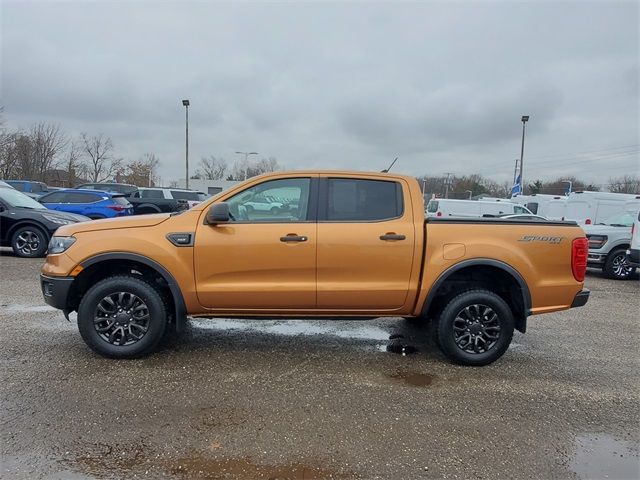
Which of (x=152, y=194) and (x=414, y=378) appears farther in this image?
(x=152, y=194)

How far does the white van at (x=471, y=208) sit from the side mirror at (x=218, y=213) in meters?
15.3

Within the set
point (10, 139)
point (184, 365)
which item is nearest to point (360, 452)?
point (184, 365)

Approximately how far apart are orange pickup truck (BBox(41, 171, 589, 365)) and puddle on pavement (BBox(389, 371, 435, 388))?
1.30ft

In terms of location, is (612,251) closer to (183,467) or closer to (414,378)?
(414,378)

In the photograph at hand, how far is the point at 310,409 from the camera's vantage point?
3383 millimetres

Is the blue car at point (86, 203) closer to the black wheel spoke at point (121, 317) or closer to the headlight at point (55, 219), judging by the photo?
the headlight at point (55, 219)

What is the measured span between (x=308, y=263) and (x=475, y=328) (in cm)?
176

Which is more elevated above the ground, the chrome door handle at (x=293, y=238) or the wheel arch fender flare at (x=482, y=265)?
the chrome door handle at (x=293, y=238)

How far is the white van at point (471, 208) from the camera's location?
61.3 feet

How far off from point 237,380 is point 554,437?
8.26ft

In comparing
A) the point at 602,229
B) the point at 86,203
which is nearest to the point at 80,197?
the point at 86,203

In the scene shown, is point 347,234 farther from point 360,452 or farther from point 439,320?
point 360,452

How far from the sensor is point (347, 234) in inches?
161

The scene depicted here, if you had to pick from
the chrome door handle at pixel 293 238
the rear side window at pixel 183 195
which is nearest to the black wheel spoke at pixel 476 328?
the chrome door handle at pixel 293 238
